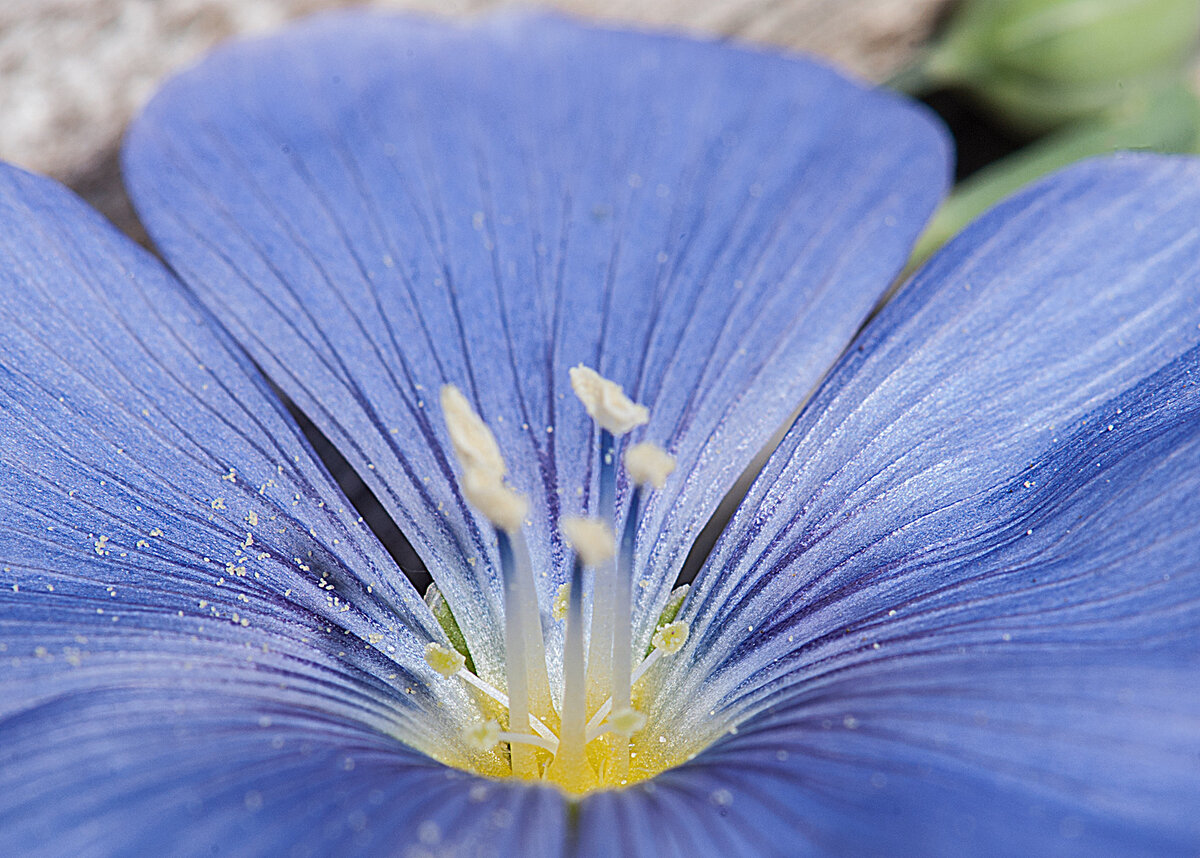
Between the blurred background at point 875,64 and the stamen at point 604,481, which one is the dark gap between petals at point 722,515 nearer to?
the blurred background at point 875,64

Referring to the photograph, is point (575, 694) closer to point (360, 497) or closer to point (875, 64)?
point (360, 497)

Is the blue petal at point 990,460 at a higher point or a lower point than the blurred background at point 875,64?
lower

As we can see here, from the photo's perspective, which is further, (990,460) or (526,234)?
(526,234)

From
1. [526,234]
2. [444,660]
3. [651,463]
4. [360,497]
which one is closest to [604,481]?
[651,463]

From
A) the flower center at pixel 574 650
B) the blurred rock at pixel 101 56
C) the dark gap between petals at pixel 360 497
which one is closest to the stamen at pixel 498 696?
the flower center at pixel 574 650

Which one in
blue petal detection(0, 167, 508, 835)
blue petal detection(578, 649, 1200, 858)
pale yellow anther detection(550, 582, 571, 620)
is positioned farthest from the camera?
pale yellow anther detection(550, 582, 571, 620)

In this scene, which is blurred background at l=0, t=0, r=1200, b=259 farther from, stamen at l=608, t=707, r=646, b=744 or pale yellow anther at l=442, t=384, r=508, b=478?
stamen at l=608, t=707, r=646, b=744

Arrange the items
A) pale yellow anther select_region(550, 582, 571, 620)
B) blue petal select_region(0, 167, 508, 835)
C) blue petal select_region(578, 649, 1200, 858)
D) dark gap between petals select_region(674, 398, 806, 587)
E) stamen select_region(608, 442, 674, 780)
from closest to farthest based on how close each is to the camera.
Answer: blue petal select_region(578, 649, 1200, 858), blue petal select_region(0, 167, 508, 835), stamen select_region(608, 442, 674, 780), pale yellow anther select_region(550, 582, 571, 620), dark gap between petals select_region(674, 398, 806, 587)

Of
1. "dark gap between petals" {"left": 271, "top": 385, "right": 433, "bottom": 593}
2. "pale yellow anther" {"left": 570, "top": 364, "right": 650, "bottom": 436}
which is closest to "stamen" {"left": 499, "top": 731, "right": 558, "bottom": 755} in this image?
"pale yellow anther" {"left": 570, "top": 364, "right": 650, "bottom": 436}
